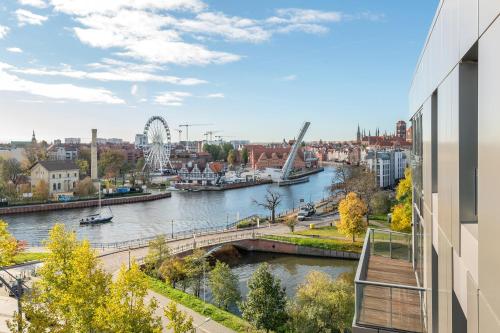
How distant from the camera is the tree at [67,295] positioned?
287 inches

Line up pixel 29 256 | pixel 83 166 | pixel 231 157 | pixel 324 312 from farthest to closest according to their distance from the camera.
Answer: pixel 231 157, pixel 83 166, pixel 29 256, pixel 324 312

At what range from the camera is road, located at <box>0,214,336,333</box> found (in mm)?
12094

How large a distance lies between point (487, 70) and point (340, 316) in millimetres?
10692

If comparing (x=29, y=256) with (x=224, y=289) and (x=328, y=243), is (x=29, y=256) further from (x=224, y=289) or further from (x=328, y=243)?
(x=328, y=243)

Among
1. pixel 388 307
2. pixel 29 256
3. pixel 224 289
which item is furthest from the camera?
pixel 29 256

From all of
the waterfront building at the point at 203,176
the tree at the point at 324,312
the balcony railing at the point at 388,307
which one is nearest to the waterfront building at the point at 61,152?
the waterfront building at the point at 203,176

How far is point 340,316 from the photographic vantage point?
11.3m

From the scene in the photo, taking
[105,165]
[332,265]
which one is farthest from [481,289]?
[105,165]

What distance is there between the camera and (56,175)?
47531 mm

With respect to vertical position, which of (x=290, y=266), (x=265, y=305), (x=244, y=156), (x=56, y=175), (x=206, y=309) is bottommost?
(x=290, y=266)

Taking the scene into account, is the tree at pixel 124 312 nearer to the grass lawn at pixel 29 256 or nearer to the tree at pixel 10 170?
the grass lawn at pixel 29 256

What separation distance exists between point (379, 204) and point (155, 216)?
19000 mm

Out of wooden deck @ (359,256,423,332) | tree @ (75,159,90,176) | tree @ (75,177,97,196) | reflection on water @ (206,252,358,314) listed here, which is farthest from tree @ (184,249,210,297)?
tree @ (75,159,90,176)

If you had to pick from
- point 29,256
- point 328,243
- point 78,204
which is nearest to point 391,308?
point 328,243
